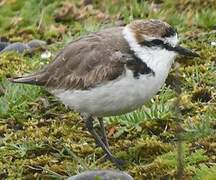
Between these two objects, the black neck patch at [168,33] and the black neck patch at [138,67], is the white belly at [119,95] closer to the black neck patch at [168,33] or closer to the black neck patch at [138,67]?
the black neck patch at [138,67]

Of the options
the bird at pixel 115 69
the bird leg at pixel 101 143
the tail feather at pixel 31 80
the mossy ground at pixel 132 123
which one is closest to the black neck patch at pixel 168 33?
the bird at pixel 115 69

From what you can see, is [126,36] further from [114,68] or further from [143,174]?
[143,174]

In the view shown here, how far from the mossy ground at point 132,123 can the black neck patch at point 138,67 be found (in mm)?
459

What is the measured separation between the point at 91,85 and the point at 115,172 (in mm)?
776

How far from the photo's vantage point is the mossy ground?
6.67 meters

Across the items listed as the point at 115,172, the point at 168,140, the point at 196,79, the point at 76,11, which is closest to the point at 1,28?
the point at 76,11

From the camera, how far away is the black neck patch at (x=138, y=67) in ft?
20.6

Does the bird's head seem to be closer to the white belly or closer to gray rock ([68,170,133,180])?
the white belly

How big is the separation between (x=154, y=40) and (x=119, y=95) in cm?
54

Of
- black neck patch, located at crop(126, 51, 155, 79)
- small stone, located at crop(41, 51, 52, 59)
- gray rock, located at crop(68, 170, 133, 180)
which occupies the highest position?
black neck patch, located at crop(126, 51, 155, 79)

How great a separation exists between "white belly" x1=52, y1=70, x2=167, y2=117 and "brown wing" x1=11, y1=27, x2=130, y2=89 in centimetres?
7

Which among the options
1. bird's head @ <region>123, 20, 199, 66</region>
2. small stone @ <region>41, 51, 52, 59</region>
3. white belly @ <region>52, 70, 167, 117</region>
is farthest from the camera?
small stone @ <region>41, 51, 52, 59</region>

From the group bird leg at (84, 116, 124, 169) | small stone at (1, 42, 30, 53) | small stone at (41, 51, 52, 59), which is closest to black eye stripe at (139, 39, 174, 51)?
bird leg at (84, 116, 124, 169)

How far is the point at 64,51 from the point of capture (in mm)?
6980
